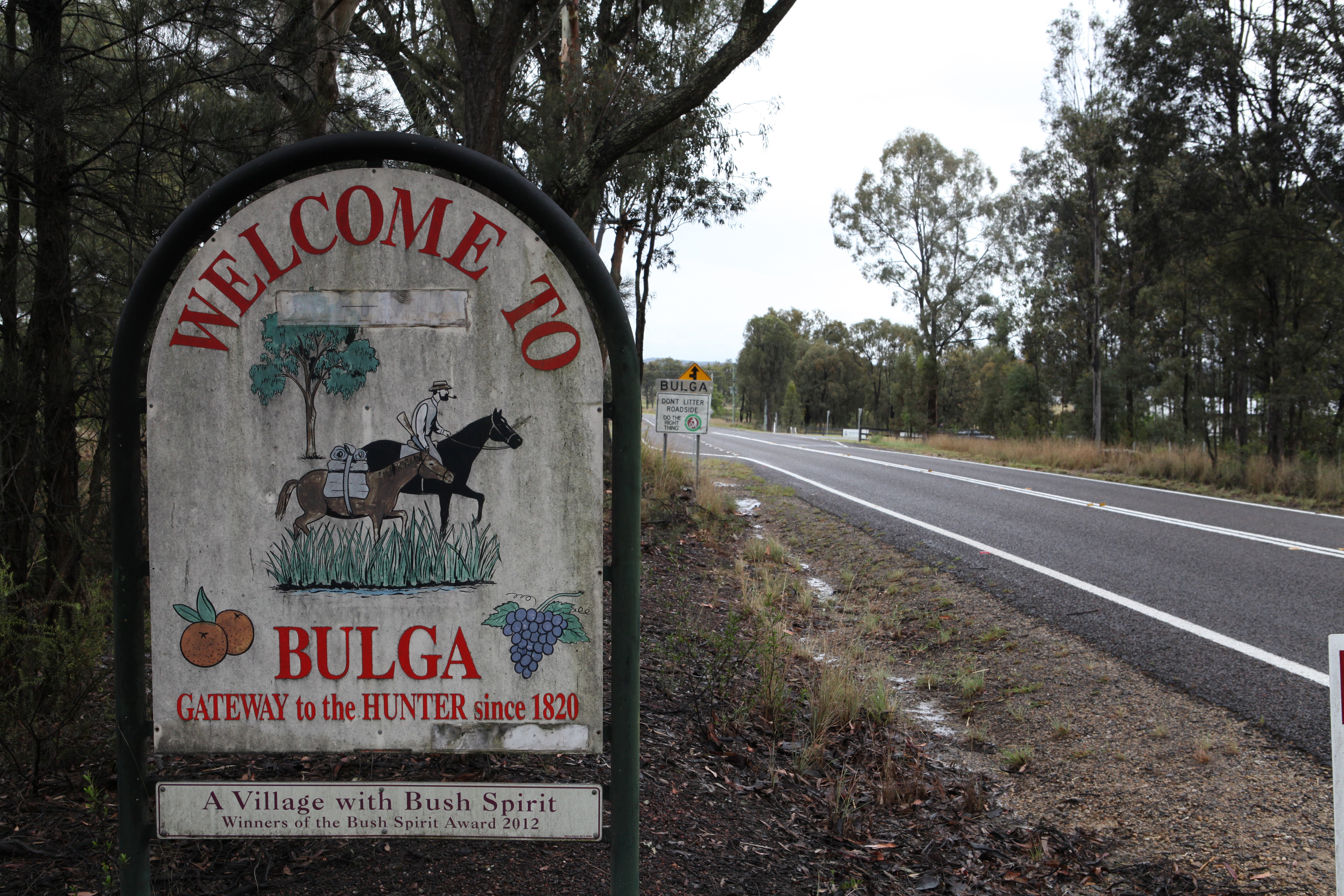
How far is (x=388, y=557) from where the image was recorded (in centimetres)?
201

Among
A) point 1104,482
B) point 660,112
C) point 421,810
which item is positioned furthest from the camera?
point 1104,482

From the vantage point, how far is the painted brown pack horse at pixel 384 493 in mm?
1994

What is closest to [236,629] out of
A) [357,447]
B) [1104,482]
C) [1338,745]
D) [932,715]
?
[357,447]

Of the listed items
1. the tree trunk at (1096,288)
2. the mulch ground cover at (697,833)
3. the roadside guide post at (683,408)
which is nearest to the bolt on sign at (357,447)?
the mulch ground cover at (697,833)

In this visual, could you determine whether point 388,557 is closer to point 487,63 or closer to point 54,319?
point 54,319

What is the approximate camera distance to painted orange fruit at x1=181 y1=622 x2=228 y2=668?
2027 mm

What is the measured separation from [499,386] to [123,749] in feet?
4.09

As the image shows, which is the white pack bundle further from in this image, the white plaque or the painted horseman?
the white plaque

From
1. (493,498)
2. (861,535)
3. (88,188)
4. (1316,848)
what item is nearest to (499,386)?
(493,498)

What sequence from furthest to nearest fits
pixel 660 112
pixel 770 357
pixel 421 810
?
pixel 770 357, pixel 660 112, pixel 421 810

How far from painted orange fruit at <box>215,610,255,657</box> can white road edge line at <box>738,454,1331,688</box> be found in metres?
3.01

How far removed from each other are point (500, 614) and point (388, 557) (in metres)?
0.30

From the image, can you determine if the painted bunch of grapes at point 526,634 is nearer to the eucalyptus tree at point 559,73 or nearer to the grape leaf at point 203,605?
the grape leaf at point 203,605

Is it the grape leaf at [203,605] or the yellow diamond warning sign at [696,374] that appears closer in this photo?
the grape leaf at [203,605]
